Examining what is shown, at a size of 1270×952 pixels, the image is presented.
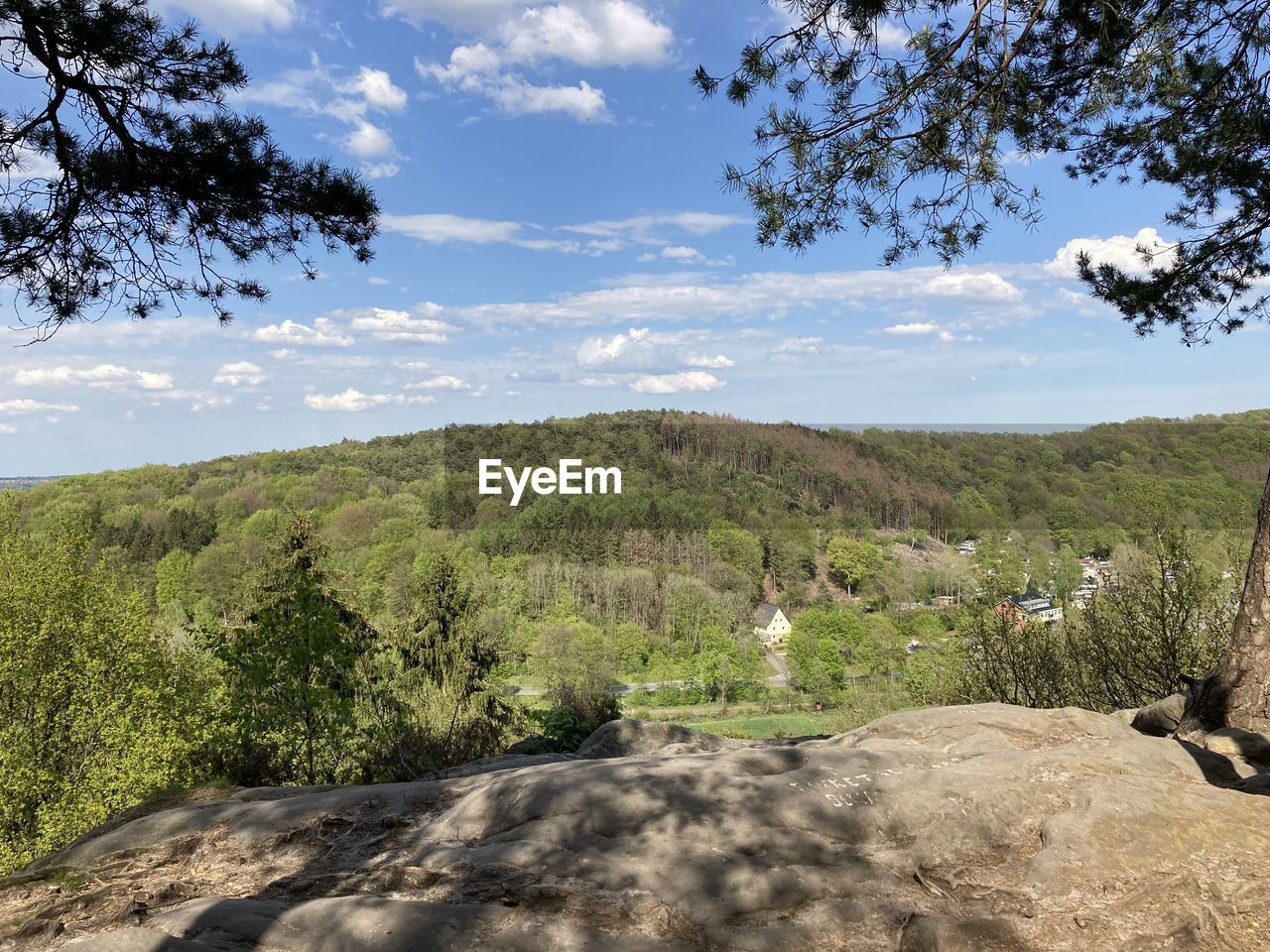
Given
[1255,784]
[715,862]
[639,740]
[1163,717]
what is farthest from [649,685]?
[715,862]

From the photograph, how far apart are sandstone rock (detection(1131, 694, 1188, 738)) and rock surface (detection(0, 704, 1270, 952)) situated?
1656 mm

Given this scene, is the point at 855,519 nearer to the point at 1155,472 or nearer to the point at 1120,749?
the point at 1155,472

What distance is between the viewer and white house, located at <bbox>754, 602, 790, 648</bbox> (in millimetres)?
90312

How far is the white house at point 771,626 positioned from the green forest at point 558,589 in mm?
2522

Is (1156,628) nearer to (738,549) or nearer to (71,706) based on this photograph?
(71,706)

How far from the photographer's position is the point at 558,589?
8794cm

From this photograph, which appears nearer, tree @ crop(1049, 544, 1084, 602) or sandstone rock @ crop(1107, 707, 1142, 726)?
sandstone rock @ crop(1107, 707, 1142, 726)

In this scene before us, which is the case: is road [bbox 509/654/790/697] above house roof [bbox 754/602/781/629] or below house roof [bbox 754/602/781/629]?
below

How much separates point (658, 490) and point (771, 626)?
2906 centimetres

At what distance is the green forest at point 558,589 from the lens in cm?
1388

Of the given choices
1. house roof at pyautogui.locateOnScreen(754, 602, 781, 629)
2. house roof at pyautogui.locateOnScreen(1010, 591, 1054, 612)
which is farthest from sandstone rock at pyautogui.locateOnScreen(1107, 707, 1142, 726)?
house roof at pyautogui.locateOnScreen(754, 602, 781, 629)

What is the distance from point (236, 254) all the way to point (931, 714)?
778cm

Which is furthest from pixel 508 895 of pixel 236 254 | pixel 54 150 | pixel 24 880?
pixel 54 150

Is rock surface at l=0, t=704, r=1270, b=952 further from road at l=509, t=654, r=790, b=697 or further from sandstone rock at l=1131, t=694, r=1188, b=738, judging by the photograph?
road at l=509, t=654, r=790, b=697
